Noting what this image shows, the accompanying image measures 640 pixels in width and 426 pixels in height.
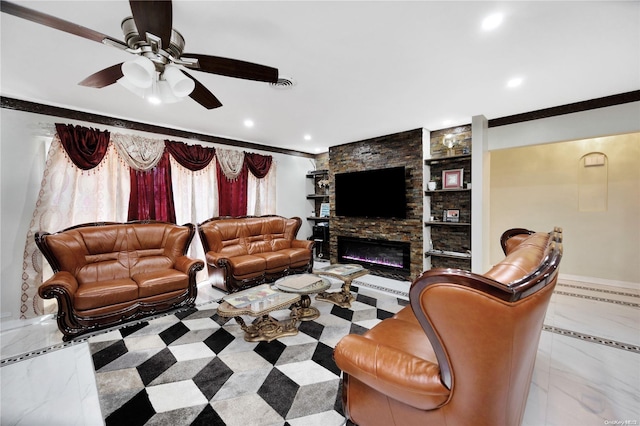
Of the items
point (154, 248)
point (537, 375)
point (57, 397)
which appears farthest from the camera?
point (154, 248)

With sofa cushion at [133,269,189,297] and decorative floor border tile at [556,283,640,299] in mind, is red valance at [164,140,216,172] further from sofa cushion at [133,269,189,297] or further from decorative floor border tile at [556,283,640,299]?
decorative floor border tile at [556,283,640,299]

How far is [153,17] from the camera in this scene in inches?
51.8

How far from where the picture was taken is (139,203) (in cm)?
382

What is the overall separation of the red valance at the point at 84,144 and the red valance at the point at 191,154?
817 millimetres

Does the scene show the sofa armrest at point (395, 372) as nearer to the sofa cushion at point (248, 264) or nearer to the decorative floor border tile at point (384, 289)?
the decorative floor border tile at point (384, 289)

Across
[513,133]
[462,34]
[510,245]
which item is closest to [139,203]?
[462,34]

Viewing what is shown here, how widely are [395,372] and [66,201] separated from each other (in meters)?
4.25

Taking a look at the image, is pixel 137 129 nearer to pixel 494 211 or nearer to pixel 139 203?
pixel 139 203

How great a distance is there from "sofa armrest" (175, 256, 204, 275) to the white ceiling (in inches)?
79.6

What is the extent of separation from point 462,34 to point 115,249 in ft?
14.3

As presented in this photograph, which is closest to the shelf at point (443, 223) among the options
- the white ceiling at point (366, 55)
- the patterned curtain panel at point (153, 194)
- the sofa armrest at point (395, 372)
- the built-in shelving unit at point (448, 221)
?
the built-in shelving unit at point (448, 221)

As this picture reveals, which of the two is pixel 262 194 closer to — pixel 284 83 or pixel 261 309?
pixel 284 83

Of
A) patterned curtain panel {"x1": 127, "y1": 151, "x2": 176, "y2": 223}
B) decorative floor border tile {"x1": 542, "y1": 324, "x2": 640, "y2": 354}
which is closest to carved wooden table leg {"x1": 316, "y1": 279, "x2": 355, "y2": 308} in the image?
decorative floor border tile {"x1": 542, "y1": 324, "x2": 640, "y2": 354}

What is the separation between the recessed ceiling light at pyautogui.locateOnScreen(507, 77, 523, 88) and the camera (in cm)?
257
